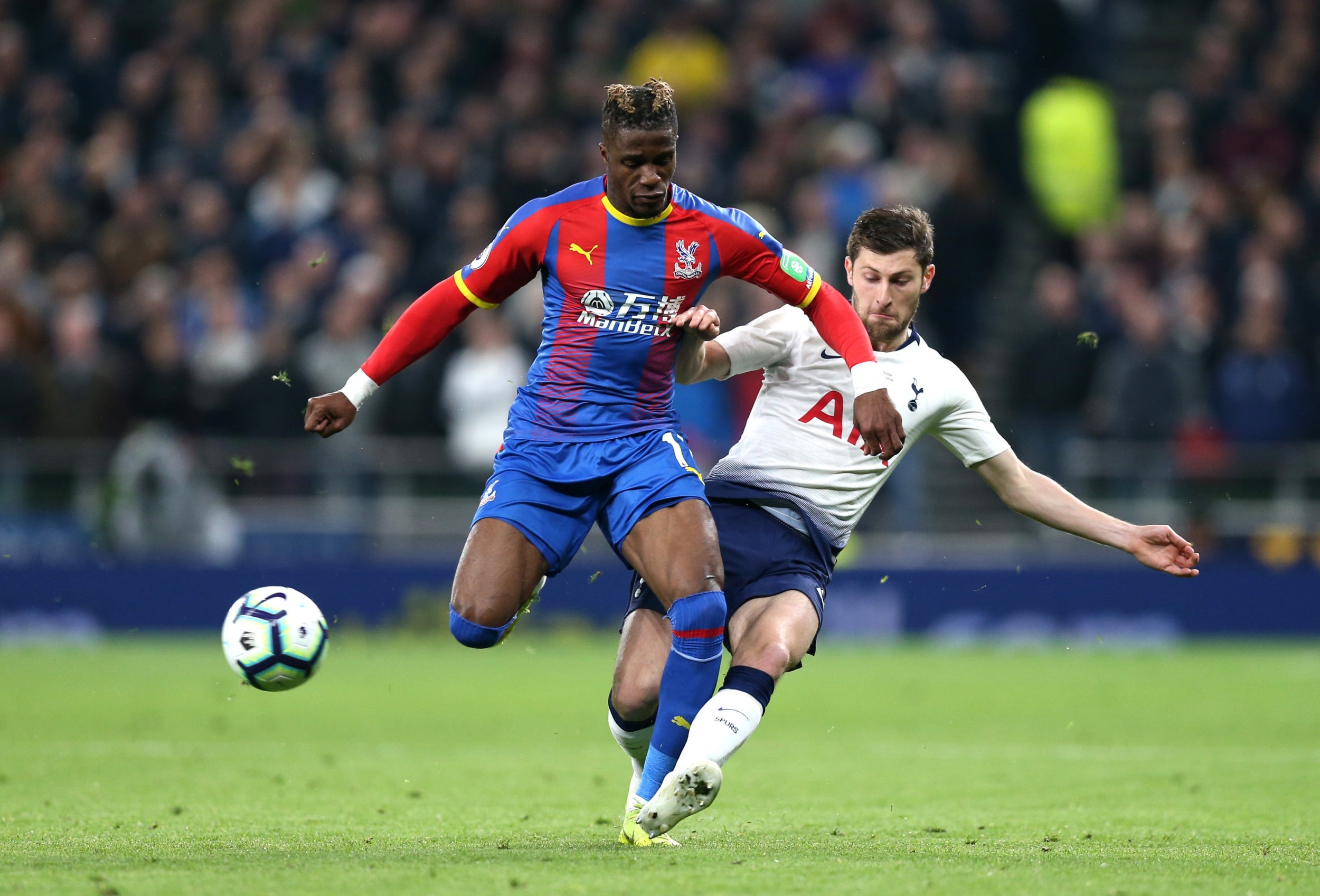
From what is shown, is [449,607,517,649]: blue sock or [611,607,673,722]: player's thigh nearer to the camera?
[449,607,517,649]: blue sock

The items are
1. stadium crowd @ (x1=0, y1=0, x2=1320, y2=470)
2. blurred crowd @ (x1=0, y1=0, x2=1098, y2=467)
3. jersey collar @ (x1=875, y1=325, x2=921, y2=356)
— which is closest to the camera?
jersey collar @ (x1=875, y1=325, x2=921, y2=356)

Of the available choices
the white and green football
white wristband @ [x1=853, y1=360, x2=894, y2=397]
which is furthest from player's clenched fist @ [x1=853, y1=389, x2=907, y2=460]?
the white and green football

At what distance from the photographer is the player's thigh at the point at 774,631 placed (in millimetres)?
5836

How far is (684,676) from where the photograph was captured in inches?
226

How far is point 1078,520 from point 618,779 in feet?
8.95

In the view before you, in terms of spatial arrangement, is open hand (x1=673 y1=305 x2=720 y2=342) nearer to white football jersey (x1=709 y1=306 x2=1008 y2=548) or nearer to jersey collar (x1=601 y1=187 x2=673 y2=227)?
jersey collar (x1=601 y1=187 x2=673 y2=227)

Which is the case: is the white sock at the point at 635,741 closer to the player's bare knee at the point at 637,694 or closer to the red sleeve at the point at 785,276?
the player's bare knee at the point at 637,694

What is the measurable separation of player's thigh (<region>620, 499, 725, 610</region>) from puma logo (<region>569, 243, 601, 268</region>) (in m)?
0.87

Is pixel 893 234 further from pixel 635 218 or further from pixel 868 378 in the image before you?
pixel 635 218

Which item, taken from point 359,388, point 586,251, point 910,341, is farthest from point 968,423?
point 359,388

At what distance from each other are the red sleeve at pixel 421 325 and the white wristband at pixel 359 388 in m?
0.02

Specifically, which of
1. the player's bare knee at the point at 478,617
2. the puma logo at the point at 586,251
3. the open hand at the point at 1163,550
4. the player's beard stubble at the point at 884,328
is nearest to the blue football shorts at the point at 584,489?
the player's bare knee at the point at 478,617

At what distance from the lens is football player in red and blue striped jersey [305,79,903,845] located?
19.1 feet

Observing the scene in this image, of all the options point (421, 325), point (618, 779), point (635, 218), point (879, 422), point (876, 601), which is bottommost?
point (876, 601)
